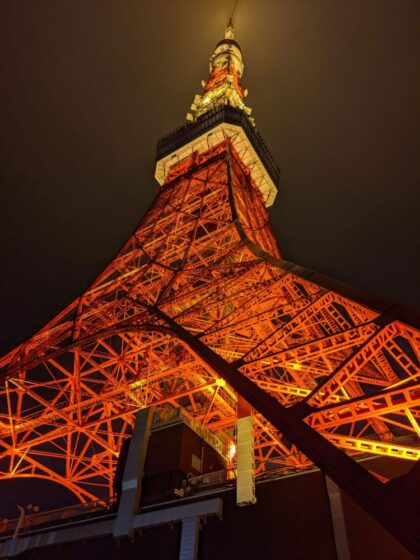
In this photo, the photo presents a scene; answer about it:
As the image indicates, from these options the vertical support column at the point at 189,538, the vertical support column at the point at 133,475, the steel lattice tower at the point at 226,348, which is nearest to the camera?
the steel lattice tower at the point at 226,348

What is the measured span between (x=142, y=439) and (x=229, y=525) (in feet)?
14.2

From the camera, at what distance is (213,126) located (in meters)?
27.5

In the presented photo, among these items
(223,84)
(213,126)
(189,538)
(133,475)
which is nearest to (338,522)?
(189,538)

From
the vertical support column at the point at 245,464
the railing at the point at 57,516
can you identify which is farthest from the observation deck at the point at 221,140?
the railing at the point at 57,516

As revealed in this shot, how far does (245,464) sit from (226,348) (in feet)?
A: 19.0

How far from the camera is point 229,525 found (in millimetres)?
9516

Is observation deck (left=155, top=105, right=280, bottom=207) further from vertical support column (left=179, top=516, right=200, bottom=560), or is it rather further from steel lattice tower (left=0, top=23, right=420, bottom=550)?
vertical support column (left=179, top=516, right=200, bottom=560)

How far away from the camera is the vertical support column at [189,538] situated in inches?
370

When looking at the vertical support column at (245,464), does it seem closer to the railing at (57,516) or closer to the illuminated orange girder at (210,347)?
the illuminated orange girder at (210,347)

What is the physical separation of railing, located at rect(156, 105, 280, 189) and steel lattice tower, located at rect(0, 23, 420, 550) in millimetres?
101

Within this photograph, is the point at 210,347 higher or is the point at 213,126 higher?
the point at 213,126

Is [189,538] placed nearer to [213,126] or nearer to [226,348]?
[226,348]

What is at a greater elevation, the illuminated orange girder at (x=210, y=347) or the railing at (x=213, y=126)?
the railing at (x=213, y=126)

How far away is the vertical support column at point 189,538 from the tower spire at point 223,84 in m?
26.3
